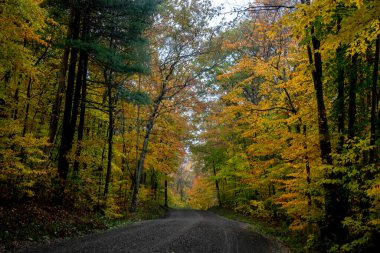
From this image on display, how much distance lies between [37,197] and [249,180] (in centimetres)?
1240

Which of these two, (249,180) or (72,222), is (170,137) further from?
(72,222)

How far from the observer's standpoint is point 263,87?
43.1ft

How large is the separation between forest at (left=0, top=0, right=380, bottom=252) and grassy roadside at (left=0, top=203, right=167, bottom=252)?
0.06 meters

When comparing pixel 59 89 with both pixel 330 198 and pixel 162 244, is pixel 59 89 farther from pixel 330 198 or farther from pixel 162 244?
pixel 330 198

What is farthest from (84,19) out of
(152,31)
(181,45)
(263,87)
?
(263,87)

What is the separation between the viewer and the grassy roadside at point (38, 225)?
22.9 feet

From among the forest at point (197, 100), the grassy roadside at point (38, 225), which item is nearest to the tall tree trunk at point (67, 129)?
the forest at point (197, 100)

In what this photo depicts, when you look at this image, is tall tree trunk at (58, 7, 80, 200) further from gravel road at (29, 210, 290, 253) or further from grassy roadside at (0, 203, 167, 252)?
gravel road at (29, 210, 290, 253)

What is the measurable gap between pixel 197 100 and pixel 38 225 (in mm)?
13687

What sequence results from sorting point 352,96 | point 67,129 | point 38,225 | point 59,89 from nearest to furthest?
point 352,96
point 38,225
point 59,89
point 67,129

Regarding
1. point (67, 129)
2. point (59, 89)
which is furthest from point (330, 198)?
point (59, 89)

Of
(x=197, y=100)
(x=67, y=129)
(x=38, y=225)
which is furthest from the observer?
(x=197, y=100)

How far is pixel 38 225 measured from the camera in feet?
27.2

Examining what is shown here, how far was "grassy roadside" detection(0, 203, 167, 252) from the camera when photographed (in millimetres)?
6984
